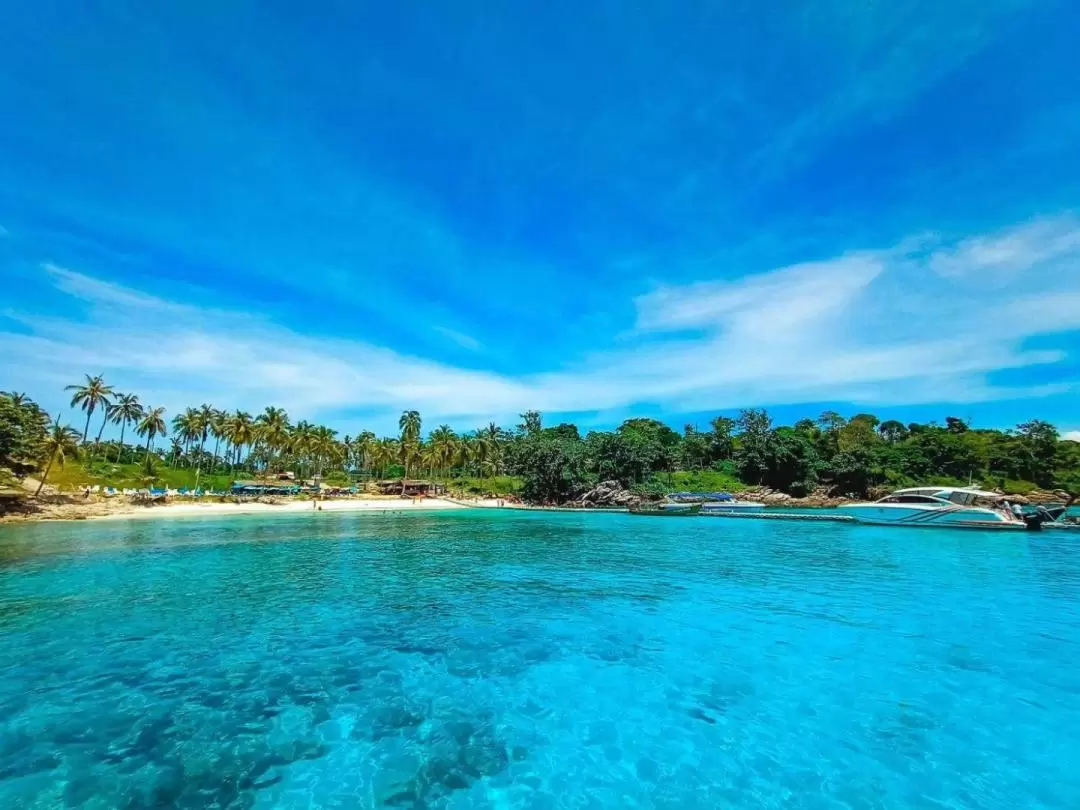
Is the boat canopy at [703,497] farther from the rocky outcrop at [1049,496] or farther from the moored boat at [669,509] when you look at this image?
the rocky outcrop at [1049,496]

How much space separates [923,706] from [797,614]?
605 cm

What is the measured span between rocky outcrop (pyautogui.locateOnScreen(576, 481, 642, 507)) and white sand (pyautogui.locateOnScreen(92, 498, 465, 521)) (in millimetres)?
19207

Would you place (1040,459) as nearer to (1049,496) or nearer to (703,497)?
(1049,496)

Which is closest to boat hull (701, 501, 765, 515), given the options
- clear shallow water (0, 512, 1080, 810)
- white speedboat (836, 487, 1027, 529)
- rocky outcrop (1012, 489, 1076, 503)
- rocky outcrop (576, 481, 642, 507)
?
rocky outcrop (576, 481, 642, 507)

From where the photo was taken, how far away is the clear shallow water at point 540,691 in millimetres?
6504

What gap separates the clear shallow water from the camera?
256 inches

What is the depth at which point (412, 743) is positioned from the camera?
295 inches

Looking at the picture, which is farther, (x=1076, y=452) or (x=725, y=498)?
(x=1076, y=452)

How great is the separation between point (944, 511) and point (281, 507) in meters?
68.8

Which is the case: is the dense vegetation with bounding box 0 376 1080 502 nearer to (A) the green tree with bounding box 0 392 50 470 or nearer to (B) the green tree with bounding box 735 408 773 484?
(B) the green tree with bounding box 735 408 773 484

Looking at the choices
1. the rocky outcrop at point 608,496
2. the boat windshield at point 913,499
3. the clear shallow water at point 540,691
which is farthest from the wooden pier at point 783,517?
the clear shallow water at point 540,691

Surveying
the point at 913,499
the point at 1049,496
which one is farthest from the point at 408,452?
the point at 1049,496

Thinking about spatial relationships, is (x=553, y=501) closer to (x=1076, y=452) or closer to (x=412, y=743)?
(x=412, y=743)

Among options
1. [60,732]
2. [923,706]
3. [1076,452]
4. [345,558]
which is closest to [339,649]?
[60,732]
